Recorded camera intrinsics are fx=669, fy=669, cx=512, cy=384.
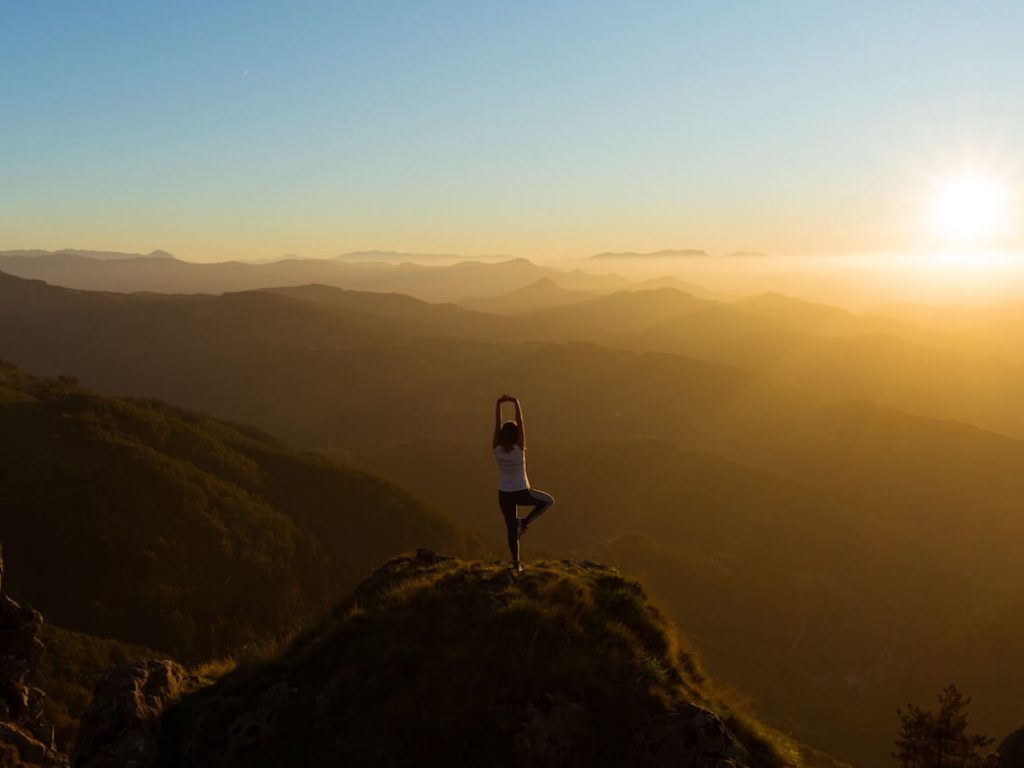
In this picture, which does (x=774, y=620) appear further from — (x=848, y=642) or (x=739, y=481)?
(x=739, y=481)

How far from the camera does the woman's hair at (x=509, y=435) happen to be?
43.8ft

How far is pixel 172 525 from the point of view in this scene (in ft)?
243

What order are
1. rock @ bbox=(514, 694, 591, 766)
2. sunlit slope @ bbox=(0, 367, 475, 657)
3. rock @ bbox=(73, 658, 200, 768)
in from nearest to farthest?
rock @ bbox=(514, 694, 591, 766) < rock @ bbox=(73, 658, 200, 768) < sunlit slope @ bbox=(0, 367, 475, 657)

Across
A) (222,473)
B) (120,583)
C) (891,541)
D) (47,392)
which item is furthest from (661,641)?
(891,541)

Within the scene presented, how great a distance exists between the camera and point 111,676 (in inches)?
487

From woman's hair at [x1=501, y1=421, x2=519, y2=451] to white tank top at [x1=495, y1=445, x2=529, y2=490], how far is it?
0.33ft

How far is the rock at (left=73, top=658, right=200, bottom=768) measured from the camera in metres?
10.9

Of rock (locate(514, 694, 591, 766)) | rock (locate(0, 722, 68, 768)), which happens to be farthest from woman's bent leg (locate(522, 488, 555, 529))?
rock (locate(0, 722, 68, 768))

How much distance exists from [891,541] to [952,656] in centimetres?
4670

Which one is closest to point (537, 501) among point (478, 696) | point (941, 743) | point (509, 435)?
point (509, 435)

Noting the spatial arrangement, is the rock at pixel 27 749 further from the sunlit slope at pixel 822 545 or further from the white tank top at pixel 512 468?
the sunlit slope at pixel 822 545

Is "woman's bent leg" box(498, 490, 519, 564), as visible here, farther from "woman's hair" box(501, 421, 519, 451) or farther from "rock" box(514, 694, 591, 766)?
"rock" box(514, 694, 591, 766)

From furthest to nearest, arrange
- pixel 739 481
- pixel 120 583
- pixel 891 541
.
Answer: pixel 739 481, pixel 891 541, pixel 120 583

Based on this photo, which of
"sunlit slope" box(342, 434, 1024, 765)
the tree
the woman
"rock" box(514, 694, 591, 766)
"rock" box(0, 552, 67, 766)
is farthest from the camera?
"sunlit slope" box(342, 434, 1024, 765)
